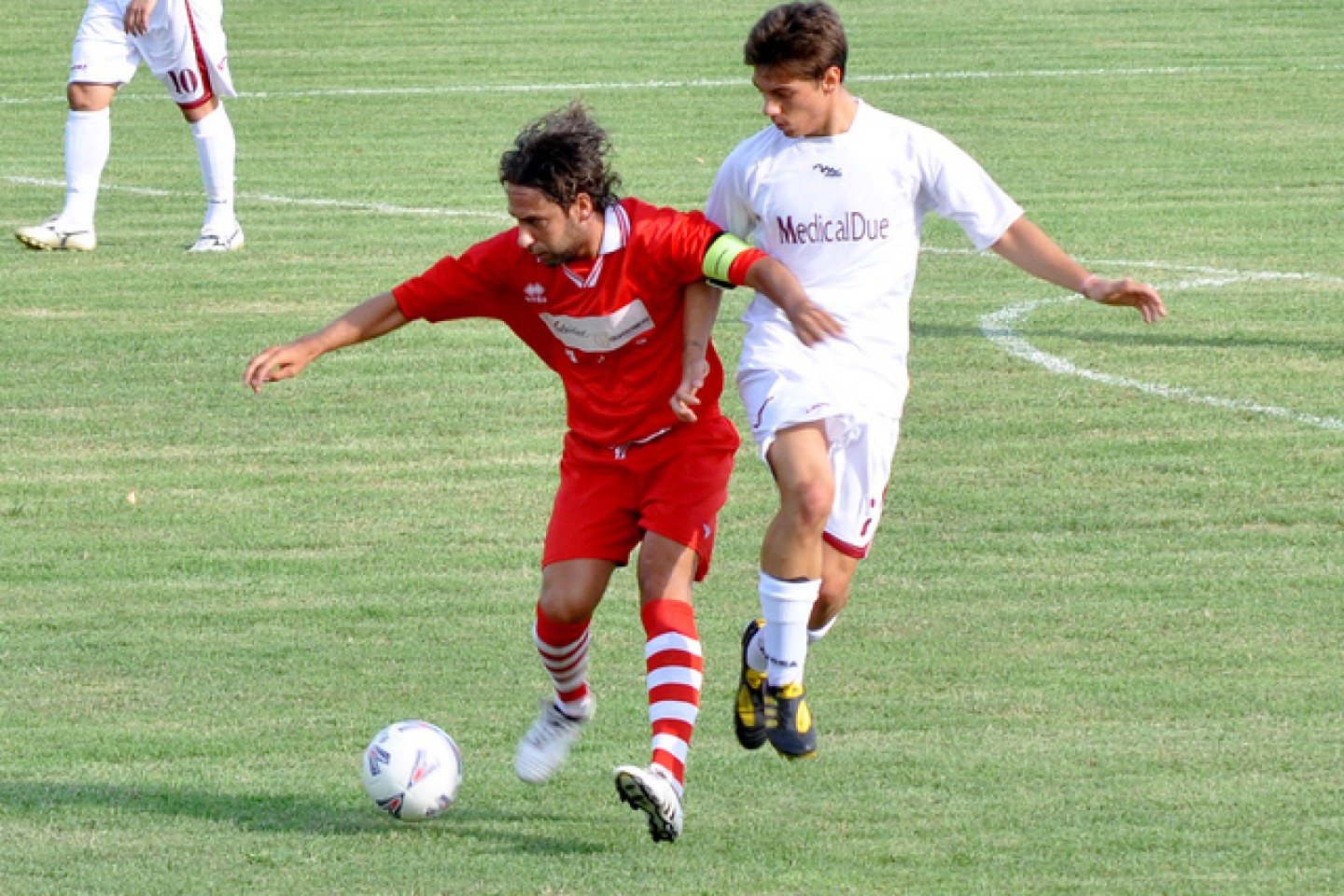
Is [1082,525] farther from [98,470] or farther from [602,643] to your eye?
[98,470]

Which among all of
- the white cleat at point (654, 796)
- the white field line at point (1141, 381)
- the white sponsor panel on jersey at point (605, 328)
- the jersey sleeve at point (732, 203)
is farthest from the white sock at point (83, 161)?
the white cleat at point (654, 796)

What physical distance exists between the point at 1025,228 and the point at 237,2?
20.2 meters

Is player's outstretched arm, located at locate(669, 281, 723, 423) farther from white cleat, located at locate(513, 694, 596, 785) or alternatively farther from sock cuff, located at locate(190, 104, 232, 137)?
sock cuff, located at locate(190, 104, 232, 137)

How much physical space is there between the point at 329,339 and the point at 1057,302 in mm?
7540

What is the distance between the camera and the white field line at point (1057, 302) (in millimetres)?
10656

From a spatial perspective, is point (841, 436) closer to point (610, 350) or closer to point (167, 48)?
point (610, 350)

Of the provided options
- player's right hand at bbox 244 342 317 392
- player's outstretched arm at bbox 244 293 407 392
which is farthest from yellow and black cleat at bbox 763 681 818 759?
player's right hand at bbox 244 342 317 392

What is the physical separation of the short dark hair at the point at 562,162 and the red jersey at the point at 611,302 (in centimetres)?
15

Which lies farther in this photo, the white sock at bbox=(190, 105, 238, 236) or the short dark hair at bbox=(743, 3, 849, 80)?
the white sock at bbox=(190, 105, 238, 236)

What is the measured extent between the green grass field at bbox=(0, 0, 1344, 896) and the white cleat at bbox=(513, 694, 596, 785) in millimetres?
75

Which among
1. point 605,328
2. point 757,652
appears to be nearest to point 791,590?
point 757,652

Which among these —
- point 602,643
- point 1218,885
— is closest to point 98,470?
point 602,643

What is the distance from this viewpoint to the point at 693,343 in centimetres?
591

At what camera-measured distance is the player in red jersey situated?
5852 mm
